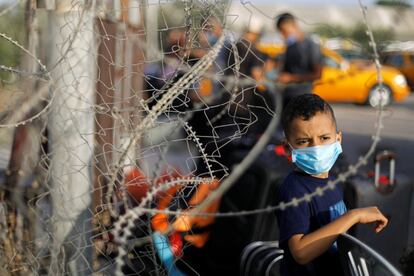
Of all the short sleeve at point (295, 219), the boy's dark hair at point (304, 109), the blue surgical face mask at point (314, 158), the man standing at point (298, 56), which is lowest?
the short sleeve at point (295, 219)

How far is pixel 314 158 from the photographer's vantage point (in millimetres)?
2451

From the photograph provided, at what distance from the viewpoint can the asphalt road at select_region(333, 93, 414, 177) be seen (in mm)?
10281

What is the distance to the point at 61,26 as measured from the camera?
3.12 meters

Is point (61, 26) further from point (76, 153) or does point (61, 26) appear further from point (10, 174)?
point (10, 174)

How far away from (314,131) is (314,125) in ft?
0.07

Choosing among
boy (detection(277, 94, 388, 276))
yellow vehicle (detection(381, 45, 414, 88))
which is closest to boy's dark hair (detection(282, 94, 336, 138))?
boy (detection(277, 94, 388, 276))

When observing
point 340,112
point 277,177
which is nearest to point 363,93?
point 340,112

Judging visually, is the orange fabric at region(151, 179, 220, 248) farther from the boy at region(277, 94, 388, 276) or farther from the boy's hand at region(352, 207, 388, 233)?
the boy's hand at region(352, 207, 388, 233)

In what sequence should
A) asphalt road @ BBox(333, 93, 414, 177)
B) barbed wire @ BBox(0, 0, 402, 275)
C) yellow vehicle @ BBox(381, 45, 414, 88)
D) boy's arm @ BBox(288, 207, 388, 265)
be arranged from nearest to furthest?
boy's arm @ BBox(288, 207, 388, 265) < barbed wire @ BBox(0, 0, 402, 275) < asphalt road @ BBox(333, 93, 414, 177) < yellow vehicle @ BBox(381, 45, 414, 88)

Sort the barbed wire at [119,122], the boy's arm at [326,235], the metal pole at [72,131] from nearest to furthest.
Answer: the boy's arm at [326,235], the barbed wire at [119,122], the metal pole at [72,131]

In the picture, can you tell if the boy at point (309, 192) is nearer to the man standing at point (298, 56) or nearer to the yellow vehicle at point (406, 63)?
the man standing at point (298, 56)

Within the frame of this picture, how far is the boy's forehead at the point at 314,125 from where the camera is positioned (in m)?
Answer: 2.47

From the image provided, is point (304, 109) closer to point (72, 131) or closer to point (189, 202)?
point (189, 202)

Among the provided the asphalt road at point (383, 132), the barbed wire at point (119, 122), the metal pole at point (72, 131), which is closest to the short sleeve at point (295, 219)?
the barbed wire at point (119, 122)
